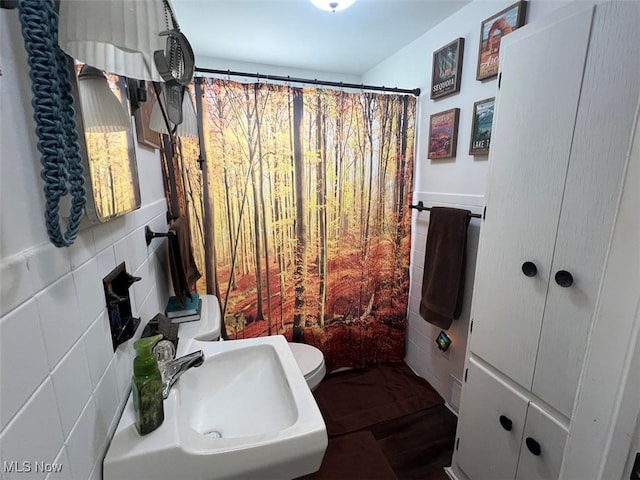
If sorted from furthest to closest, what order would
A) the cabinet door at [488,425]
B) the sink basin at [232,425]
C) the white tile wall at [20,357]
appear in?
the cabinet door at [488,425], the sink basin at [232,425], the white tile wall at [20,357]

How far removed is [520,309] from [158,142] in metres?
1.59

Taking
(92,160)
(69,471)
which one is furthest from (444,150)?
(69,471)

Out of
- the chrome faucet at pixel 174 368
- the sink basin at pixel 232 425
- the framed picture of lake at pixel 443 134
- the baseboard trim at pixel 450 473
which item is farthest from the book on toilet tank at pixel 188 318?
the framed picture of lake at pixel 443 134

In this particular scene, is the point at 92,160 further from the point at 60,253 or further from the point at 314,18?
the point at 314,18

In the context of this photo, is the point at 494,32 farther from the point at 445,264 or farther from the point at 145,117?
the point at 145,117

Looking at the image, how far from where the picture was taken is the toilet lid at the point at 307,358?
1.55 m

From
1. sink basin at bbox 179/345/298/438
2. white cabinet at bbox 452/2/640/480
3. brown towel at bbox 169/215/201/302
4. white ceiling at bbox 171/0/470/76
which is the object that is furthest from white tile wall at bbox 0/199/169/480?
white ceiling at bbox 171/0/470/76

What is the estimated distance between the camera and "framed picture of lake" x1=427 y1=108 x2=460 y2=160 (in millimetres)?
1598

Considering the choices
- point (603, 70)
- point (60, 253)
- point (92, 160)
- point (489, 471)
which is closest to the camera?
point (60, 253)

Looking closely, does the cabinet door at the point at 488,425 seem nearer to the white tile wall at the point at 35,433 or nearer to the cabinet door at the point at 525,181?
the cabinet door at the point at 525,181

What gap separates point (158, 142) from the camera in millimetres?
1278

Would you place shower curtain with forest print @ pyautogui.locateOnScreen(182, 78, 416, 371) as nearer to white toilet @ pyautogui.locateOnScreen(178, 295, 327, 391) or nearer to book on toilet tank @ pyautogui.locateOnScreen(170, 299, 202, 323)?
white toilet @ pyautogui.locateOnScreen(178, 295, 327, 391)

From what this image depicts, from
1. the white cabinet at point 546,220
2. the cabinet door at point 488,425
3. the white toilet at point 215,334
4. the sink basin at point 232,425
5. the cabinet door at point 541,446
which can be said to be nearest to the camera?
the sink basin at point 232,425

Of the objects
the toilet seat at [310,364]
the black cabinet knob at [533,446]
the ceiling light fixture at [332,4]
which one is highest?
the ceiling light fixture at [332,4]
